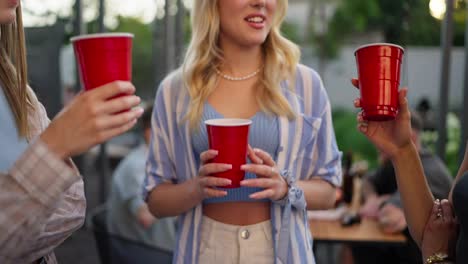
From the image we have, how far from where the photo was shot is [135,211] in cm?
353

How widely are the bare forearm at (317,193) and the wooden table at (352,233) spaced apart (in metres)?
1.41

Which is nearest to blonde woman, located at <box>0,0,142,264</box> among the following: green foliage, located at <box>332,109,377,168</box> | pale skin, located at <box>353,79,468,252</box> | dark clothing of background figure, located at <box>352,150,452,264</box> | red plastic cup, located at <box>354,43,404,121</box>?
red plastic cup, located at <box>354,43,404,121</box>

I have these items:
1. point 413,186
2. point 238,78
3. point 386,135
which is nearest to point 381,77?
point 386,135

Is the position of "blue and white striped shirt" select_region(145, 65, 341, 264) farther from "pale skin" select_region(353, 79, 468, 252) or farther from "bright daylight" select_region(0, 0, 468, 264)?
"pale skin" select_region(353, 79, 468, 252)

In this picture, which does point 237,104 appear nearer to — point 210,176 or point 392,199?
point 210,176

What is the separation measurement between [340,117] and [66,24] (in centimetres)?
310

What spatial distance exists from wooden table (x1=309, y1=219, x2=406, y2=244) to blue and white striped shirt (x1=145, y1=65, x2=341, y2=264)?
4.72 feet

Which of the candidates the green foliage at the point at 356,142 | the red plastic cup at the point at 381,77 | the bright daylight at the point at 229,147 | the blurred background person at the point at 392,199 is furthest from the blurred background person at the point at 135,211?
the red plastic cup at the point at 381,77

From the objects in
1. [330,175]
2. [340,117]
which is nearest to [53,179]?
[330,175]

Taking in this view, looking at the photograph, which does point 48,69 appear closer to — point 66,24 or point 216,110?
point 66,24

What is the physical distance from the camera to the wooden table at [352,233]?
3.15 metres

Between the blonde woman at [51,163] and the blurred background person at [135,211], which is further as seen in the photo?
the blurred background person at [135,211]

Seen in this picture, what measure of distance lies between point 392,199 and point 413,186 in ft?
6.16

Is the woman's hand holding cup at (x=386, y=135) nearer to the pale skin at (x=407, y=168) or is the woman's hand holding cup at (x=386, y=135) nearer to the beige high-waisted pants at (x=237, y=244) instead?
the pale skin at (x=407, y=168)
